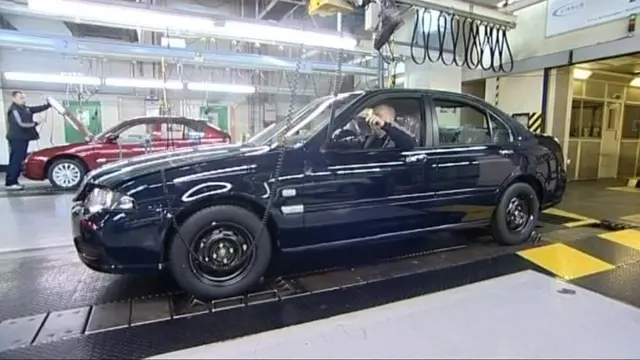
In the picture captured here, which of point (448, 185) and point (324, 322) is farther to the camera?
point (448, 185)

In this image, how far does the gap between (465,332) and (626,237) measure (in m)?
2.99

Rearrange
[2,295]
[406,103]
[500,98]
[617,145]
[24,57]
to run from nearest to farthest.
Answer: [2,295] → [406,103] → [500,98] → [617,145] → [24,57]

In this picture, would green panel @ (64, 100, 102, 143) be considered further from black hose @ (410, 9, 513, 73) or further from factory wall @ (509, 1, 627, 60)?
factory wall @ (509, 1, 627, 60)

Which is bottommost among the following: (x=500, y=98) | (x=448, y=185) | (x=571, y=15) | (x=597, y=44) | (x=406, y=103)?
(x=448, y=185)

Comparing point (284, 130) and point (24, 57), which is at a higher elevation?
point (24, 57)

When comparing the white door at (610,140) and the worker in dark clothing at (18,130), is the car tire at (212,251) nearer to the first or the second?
the worker in dark clothing at (18,130)

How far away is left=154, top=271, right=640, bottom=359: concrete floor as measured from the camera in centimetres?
183

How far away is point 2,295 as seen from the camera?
2574mm

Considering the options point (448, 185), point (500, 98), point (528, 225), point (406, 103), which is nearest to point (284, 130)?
point (406, 103)

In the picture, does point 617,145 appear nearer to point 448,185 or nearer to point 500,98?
point 500,98

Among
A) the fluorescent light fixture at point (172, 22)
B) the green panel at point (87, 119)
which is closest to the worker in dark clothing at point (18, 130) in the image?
the fluorescent light fixture at point (172, 22)

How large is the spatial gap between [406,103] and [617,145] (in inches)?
350

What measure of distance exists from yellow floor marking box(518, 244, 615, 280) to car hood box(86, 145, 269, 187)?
2.36 meters

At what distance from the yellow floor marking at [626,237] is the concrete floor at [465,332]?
5.47 ft
